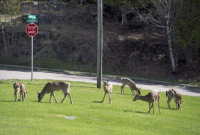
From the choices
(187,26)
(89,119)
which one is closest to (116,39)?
(187,26)

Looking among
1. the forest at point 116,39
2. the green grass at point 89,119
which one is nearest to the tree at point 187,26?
the forest at point 116,39

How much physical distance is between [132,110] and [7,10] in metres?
33.4

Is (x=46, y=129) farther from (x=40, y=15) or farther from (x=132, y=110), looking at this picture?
(x=40, y=15)

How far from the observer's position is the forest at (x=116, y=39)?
3406cm

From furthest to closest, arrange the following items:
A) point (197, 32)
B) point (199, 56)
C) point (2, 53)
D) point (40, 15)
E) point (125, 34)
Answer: point (40, 15) → point (125, 34) → point (2, 53) → point (199, 56) → point (197, 32)

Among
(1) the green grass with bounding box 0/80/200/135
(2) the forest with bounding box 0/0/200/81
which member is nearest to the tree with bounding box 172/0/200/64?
(2) the forest with bounding box 0/0/200/81

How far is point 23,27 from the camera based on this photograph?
4572 centimetres

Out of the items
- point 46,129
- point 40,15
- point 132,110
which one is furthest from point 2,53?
point 46,129

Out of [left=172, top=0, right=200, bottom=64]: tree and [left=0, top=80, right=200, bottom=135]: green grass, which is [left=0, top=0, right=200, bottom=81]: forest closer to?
[left=172, top=0, right=200, bottom=64]: tree

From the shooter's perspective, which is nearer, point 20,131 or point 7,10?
point 20,131

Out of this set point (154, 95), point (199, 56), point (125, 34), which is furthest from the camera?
point (125, 34)

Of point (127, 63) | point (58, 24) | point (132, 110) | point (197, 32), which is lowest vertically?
point (132, 110)

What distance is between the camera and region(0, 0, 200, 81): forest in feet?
112

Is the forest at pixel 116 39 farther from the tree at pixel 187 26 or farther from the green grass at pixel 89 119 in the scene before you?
the green grass at pixel 89 119
